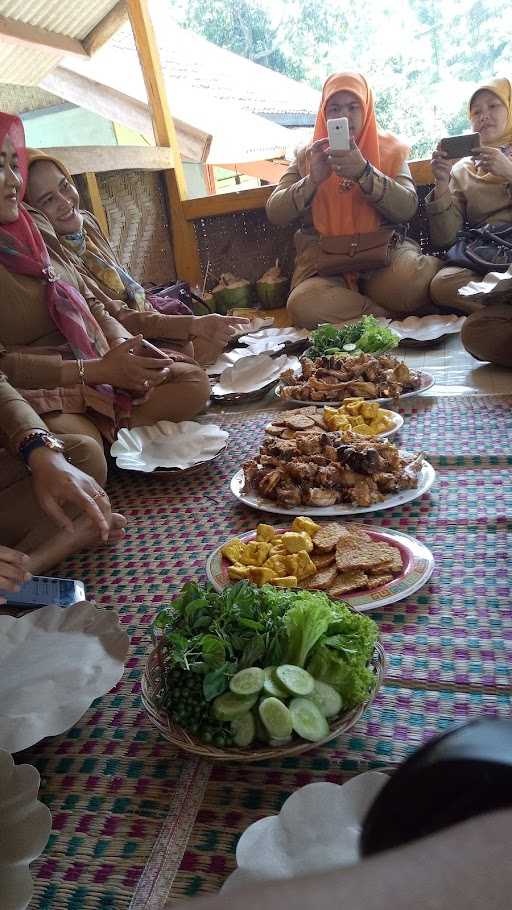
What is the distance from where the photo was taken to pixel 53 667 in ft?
3.71

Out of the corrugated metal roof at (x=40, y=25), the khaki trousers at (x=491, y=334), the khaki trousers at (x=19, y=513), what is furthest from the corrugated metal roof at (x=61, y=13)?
the khaki trousers at (x=19, y=513)

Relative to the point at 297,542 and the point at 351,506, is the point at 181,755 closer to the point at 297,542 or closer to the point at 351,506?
the point at 297,542

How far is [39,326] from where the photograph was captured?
2.41 m

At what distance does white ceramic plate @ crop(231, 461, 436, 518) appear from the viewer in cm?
169

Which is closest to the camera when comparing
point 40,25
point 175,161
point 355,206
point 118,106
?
point 355,206

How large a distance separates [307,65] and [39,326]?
1131 centimetres

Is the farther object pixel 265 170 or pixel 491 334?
pixel 265 170

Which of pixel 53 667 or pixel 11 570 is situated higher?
pixel 11 570

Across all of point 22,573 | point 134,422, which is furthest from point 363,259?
point 22,573

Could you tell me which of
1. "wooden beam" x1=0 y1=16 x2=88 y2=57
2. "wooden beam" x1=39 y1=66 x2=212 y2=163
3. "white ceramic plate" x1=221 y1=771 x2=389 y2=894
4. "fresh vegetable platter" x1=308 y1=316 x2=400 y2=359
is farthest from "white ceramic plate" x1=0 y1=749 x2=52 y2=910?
"wooden beam" x1=39 y1=66 x2=212 y2=163

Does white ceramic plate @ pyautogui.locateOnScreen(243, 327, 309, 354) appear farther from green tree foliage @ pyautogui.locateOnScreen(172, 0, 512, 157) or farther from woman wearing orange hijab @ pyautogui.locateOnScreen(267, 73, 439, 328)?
green tree foliage @ pyautogui.locateOnScreen(172, 0, 512, 157)

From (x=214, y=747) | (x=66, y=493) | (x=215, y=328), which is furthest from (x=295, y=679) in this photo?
(x=215, y=328)

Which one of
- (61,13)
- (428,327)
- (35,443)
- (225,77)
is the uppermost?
(225,77)

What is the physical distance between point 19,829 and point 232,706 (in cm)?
31
